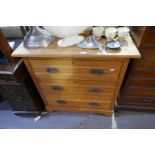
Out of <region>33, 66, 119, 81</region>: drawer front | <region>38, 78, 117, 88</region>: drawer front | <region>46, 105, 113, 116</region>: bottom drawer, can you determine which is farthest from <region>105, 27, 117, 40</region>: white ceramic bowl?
<region>46, 105, 113, 116</region>: bottom drawer

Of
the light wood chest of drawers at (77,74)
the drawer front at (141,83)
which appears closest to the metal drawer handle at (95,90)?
the light wood chest of drawers at (77,74)

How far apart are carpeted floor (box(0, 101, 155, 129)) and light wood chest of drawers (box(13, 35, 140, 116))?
148 millimetres

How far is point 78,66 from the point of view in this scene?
100 centimetres

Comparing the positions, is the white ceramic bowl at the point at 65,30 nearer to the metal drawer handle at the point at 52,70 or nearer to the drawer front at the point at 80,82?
the metal drawer handle at the point at 52,70

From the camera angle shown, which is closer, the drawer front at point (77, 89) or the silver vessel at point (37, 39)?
the silver vessel at point (37, 39)

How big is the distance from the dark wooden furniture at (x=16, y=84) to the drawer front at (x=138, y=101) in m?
0.87

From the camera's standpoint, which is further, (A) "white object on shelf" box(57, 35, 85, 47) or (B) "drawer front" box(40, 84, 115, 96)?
(B) "drawer front" box(40, 84, 115, 96)

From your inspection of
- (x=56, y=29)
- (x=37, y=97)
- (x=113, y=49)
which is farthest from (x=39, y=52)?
(x=37, y=97)

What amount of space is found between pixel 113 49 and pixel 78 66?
0.87 feet

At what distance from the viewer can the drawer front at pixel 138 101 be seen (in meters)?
1.32

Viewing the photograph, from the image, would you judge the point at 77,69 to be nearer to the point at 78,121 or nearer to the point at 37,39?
the point at 37,39

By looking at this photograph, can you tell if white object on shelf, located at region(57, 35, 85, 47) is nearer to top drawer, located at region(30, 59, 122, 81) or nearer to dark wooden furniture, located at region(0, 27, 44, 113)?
top drawer, located at region(30, 59, 122, 81)

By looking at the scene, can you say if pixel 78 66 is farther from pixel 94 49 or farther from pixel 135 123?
pixel 135 123

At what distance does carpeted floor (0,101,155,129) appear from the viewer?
1438 mm
